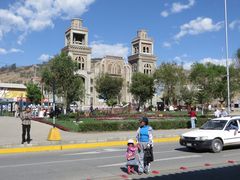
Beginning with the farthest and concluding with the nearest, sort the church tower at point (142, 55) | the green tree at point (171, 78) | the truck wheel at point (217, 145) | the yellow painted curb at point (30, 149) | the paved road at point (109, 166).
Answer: the church tower at point (142, 55) < the green tree at point (171, 78) < the yellow painted curb at point (30, 149) < the truck wheel at point (217, 145) < the paved road at point (109, 166)

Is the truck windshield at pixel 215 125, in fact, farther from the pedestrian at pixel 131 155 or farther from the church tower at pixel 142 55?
the church tower at pixel 142 55

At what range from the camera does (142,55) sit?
408 ft

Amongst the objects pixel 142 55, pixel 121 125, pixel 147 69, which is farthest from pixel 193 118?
pixel 147 69

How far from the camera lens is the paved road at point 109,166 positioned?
9711 millimetres

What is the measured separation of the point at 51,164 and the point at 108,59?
105143 millimetres

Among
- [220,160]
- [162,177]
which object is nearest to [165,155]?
[220,160]

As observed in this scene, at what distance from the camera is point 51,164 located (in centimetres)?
1214

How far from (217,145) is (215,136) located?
390 millimetres

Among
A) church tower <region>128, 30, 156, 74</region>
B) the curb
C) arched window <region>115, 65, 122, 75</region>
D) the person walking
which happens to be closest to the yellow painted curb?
the curb

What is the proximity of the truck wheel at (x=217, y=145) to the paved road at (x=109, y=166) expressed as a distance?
0.80 ft

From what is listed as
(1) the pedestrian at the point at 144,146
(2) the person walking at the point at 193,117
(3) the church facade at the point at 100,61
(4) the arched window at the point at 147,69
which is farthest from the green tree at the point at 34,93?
(1) the pedestrian at the point at 144,146

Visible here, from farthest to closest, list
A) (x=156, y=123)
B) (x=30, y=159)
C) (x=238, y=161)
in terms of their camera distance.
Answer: (x=156, y=123) → (x=30, y=159) → (x=238, y=161)

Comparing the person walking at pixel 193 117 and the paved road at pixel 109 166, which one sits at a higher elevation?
the person walking at pixel 193 117

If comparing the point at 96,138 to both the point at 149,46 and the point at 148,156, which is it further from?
the point at 149,46
